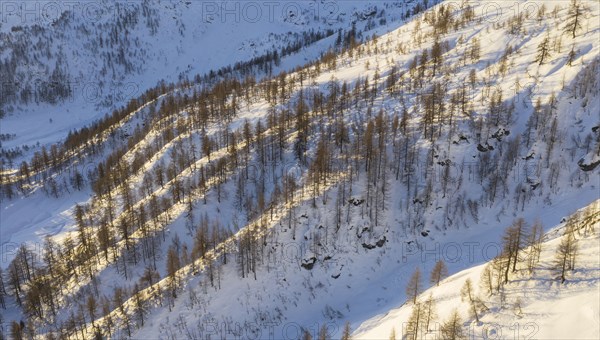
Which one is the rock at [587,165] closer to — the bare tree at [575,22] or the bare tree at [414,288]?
the bare tree at [414,288]

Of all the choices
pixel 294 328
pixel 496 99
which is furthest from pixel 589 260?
pixel 496 99

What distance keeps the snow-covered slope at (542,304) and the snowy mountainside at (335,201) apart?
17.3 m

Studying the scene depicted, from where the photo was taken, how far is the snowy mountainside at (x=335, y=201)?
2467 inches

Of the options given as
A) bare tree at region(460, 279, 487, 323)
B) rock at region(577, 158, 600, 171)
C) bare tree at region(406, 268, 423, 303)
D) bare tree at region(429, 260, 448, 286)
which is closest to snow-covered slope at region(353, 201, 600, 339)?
bare tree at region(460, 279, 487, 323)

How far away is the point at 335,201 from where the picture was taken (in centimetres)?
7350

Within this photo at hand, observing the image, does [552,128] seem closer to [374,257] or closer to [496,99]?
[496,99]

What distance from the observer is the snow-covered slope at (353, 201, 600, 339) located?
33.3 m

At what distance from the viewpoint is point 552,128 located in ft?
232

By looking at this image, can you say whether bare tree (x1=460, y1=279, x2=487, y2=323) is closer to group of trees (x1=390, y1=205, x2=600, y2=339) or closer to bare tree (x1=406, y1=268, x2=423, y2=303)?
group of trees (x1=390, y1=205, x2=600, y2=339)

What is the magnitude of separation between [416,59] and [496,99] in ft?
131

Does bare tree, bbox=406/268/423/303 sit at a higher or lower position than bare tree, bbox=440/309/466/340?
higher

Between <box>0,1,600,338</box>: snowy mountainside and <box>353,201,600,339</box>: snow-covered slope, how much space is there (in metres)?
17.3

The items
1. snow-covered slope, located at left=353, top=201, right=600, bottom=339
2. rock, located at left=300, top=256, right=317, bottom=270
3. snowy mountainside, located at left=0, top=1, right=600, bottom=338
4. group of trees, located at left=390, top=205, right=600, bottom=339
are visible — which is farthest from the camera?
rock, located at left=300, top=256, right=317, bottom=270

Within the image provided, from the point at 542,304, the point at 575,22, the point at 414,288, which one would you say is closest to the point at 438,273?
the point at 414,288
